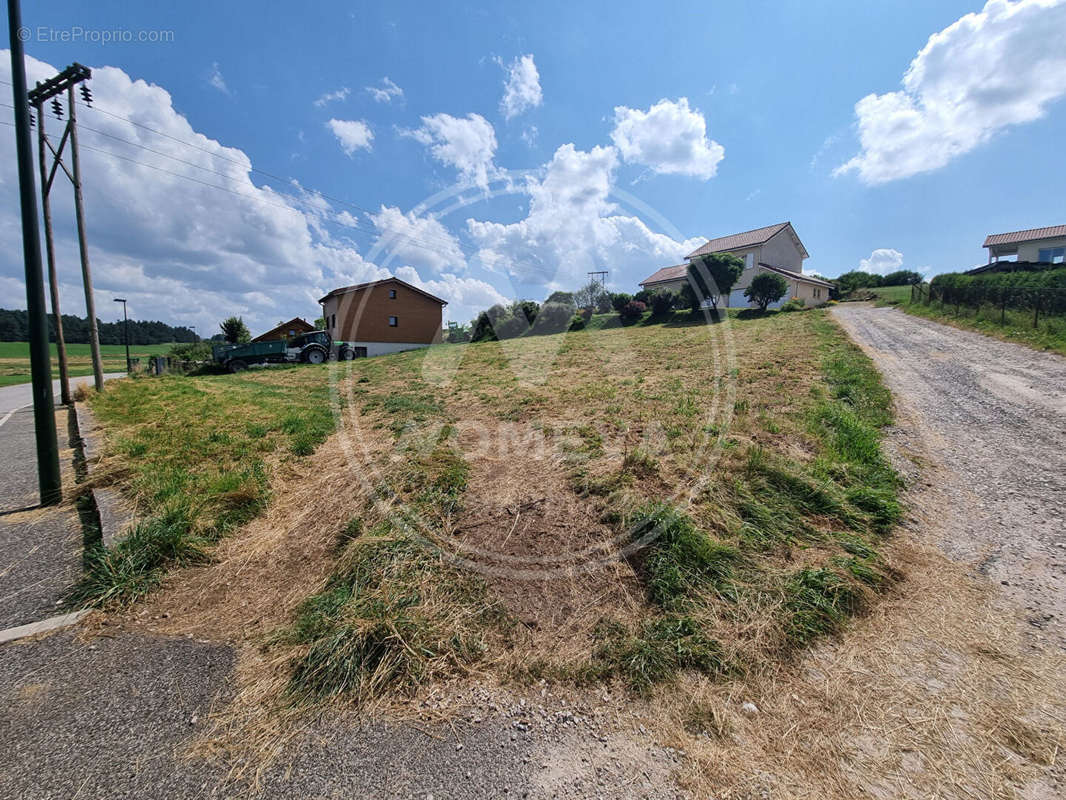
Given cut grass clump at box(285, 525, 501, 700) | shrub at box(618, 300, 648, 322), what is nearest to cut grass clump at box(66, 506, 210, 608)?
cut grass clump at box(285, 525, 501, 700)

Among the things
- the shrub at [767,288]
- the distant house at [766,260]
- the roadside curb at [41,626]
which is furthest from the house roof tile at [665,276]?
the roadside curb at [41,626]

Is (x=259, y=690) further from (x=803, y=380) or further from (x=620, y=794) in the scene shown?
(x=803, y=380)

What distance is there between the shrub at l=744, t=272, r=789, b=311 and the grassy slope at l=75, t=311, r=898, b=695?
18750mm

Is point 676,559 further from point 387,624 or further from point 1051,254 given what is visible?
point 1051,254

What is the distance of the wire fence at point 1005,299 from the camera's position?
42.9ft

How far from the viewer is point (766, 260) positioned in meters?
31.7

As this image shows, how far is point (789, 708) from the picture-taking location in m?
2.02

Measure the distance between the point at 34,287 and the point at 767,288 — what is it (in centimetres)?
2844

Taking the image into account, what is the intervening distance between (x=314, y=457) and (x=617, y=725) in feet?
16.7

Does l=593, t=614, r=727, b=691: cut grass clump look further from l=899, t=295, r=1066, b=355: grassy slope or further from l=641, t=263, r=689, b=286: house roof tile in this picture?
l=641, t=263, r=689, b=286: house roof tile

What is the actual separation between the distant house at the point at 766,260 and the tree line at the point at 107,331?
80.2 metres

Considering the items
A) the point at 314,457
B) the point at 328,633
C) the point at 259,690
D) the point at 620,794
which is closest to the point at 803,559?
the point at 620,794

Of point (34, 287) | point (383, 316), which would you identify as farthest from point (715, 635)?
point (383, 316)

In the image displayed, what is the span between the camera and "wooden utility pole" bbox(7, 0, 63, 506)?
391cm
